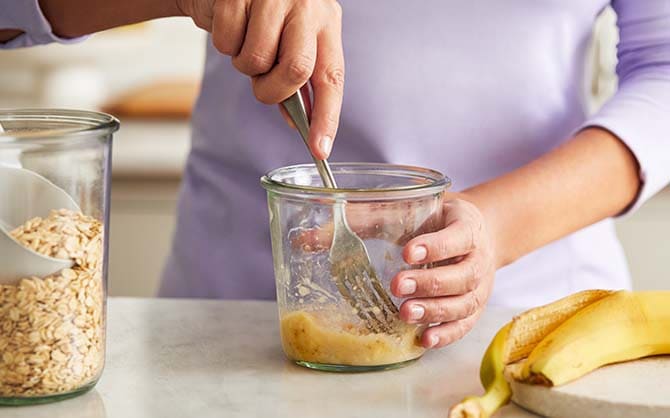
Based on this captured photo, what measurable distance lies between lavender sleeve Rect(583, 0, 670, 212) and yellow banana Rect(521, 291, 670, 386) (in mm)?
280

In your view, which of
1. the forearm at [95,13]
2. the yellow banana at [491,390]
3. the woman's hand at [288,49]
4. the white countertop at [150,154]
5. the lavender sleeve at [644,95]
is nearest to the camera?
the yellow banana at [491,390]

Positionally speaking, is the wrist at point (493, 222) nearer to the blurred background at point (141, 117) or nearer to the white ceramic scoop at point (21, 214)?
the white ceramic scoop at point (21, 214)

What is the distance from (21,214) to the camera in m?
0.60

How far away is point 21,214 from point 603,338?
1.24 feet

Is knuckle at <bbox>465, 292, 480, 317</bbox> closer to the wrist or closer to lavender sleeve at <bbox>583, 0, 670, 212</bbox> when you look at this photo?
the wrist

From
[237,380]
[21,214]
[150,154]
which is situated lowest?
[150,154]

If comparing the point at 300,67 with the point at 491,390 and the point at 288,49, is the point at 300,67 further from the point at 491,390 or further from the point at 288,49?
the point at 491,390

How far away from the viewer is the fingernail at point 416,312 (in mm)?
668

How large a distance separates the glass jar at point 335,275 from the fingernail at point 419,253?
0.02m

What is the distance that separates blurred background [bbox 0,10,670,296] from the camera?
81.7 inches

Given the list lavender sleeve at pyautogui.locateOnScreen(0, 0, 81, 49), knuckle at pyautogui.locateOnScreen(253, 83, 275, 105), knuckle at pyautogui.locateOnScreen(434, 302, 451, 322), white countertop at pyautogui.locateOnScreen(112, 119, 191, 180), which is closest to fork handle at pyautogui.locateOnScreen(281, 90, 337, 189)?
knuckle at pyautogui.locateOnScreen(253, 83, 275, 105)

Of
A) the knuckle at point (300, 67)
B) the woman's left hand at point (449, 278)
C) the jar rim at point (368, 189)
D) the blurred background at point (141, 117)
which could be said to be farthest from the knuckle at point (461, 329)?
the blurred background at point (141, 117)

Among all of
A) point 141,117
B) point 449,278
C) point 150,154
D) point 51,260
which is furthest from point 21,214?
point 141,117

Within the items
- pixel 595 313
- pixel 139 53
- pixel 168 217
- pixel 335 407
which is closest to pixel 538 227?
pixel 595 313
